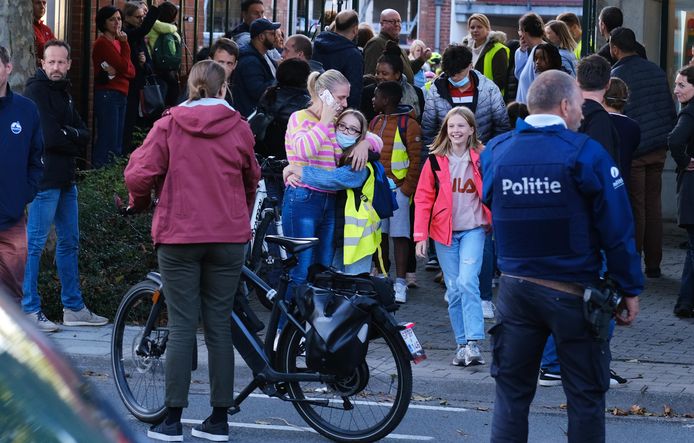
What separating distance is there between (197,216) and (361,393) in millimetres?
1290

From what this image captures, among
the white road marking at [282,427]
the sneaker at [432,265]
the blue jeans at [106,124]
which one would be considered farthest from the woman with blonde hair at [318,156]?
the blue jeans at [106,124]

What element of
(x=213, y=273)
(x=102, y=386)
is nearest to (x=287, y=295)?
(x=213, y=273)

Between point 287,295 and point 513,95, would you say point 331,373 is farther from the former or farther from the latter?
point 513,95

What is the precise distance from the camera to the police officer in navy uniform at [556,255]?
17.0 feet

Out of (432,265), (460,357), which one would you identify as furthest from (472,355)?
(432,265)

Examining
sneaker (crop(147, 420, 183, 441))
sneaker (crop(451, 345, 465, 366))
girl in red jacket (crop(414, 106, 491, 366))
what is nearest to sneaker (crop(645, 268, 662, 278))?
girl in red jacket (crop(414, 106, 491, 366))

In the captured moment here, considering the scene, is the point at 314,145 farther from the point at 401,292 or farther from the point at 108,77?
the point at 108,77

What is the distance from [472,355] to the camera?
8430mm

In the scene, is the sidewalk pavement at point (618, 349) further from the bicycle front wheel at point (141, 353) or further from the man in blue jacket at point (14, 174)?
the man in blue jacket at point (14, 174)

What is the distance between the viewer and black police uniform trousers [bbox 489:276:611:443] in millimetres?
5152

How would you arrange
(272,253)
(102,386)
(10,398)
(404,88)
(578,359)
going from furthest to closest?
(404,88), (272,253), (102,386), (578,359), (10,398)

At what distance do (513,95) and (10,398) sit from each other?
1176 cm

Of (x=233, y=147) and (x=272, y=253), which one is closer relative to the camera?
(x=233, y=147)

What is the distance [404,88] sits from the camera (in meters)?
12.2
